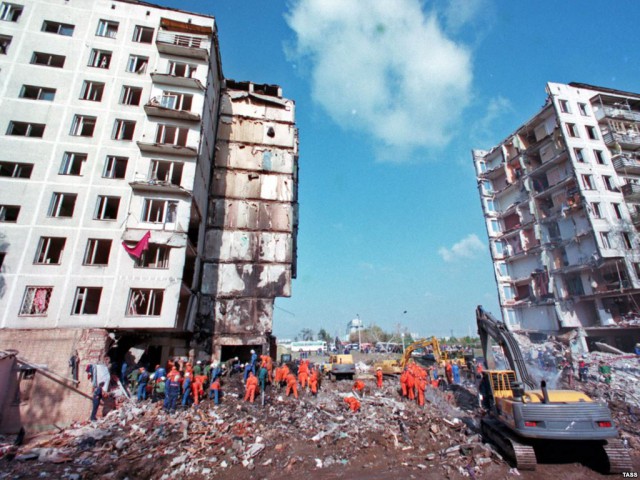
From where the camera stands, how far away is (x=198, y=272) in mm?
23031

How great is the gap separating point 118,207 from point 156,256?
3684 mm

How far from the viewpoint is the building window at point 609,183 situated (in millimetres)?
30697

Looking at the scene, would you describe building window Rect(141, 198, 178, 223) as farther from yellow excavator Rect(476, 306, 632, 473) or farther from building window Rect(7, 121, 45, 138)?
yellow excavator Rect(476, 306, 632, 473)

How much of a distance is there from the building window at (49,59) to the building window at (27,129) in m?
4.60

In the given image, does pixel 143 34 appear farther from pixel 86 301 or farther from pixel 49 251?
pixel 86 301

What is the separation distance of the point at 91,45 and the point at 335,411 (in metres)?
26.9

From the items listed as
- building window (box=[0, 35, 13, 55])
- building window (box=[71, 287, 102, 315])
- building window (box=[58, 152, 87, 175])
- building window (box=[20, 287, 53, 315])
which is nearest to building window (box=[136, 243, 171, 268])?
building window (box=[71, 287, 102, 315])

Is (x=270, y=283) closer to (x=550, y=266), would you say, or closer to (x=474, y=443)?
(x=474, y=443)

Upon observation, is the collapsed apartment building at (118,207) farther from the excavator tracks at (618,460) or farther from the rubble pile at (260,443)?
the excavator tracks at (618,460)

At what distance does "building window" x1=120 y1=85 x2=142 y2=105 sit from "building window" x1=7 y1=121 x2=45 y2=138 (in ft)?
15.5

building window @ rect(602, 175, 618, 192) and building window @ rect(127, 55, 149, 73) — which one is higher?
building window @ rect(127, 55, 149, 73)

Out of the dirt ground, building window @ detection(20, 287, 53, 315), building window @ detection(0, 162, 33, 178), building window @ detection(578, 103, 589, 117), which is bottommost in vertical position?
the dirt ground

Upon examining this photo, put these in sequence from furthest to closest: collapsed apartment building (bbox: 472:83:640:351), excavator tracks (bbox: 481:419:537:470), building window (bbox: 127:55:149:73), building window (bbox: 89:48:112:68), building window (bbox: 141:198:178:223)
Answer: collapsed apartment building (bbox: 472:83:640:351) < building window (bbox: 127:55:149:73) < building window (bbox: 89:48:112:68) < building window (bbox: 141:198:178:223) < excavator tracks (bbox: 481:419:537:470)

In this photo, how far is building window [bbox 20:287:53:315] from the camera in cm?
1546
